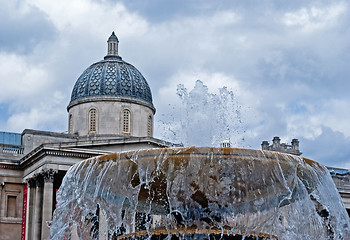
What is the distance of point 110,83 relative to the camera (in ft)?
147

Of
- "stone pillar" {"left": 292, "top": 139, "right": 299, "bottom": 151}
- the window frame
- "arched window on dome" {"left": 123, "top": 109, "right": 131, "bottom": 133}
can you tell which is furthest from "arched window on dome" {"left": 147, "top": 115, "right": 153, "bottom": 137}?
"stone pillar" {"left": 292, "top": 139, "right": 299, "bottom": 151}

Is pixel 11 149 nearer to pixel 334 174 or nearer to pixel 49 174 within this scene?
pixel 49 174

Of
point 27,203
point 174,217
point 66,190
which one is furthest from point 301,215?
point 27,203

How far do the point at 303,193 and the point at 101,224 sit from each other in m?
21.8

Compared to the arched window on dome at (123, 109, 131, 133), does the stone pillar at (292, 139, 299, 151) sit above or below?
below

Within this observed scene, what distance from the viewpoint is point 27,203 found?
40469 mm

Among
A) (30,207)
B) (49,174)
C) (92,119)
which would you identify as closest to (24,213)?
(30,207)

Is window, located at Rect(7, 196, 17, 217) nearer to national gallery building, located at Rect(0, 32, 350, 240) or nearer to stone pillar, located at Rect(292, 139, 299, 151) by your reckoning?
national gallery building, located at Rect(0, 32, 350, 240)

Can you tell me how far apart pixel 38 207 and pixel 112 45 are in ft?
47.0

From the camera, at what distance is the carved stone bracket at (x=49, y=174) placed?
37.8 m

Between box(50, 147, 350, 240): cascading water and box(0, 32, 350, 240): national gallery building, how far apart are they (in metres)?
20.6

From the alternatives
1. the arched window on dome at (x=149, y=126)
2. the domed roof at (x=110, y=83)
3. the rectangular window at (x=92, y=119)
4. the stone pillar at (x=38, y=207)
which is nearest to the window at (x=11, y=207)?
the stone pillar at (x=38, y=207)

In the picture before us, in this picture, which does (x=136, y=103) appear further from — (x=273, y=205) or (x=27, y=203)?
(x=273, y=205)

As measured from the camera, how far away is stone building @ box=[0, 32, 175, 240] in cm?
3834
